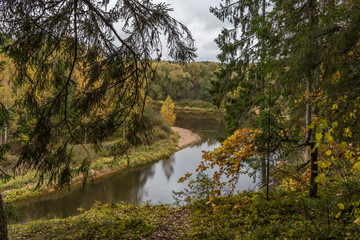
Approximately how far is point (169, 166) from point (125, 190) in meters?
3.99

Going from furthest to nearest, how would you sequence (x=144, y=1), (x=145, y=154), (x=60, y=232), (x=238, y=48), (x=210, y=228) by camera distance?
(x=145, y=154) → (x=238, y=48) → (x=60, y=232) → (x=210, y=228) → (x=144, y=1)

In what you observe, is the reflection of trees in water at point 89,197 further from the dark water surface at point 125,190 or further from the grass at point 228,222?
the grass at point 228,222

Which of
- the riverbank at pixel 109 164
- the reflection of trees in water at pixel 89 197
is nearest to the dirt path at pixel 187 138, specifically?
the riverbank at pixel 109 164

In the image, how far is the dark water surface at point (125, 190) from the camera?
29.4 feet

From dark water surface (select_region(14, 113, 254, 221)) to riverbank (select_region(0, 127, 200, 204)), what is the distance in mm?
485

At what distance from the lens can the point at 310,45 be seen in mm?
2938

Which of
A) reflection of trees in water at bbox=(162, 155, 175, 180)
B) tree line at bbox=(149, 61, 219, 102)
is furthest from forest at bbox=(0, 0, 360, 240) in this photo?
tree line at bbox=(149, 61, 219, 102)

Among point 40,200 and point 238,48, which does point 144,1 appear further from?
point 40,200

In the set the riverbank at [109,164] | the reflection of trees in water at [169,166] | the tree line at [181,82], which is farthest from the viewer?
the tree line at [181,82]

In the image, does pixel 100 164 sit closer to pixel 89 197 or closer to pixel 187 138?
pixel 89 197

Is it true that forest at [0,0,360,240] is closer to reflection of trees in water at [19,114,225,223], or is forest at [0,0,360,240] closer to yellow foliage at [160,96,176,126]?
reflection of trees in water at [19,114,225,223]

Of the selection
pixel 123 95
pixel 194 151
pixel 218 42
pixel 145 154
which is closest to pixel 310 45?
pixel 123 95

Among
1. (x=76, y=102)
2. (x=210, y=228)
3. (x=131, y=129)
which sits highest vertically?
(x=76, y=102)

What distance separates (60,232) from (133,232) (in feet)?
5.29
